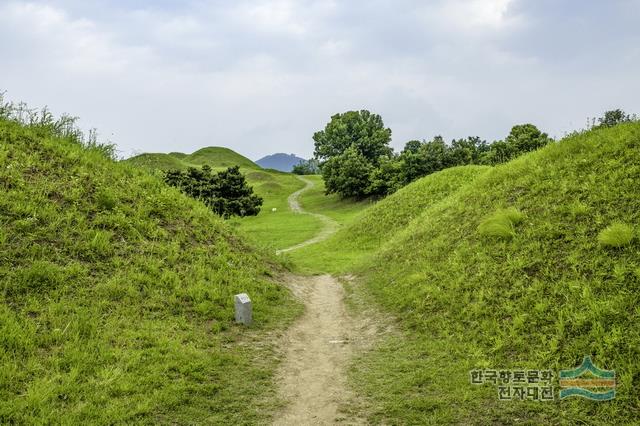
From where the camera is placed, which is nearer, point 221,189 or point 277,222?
point 277,222

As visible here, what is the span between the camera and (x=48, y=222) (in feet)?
38.7

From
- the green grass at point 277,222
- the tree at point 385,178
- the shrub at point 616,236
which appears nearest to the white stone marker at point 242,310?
the green grass at point 277,222

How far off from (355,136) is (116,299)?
7444 cm

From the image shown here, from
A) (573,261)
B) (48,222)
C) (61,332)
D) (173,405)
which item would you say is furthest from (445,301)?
(48,222)

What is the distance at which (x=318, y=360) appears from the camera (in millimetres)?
9852

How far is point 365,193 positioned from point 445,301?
50.7 meters

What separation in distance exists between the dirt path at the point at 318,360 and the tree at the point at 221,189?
105 feet

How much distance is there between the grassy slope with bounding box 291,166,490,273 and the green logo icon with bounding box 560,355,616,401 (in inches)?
634

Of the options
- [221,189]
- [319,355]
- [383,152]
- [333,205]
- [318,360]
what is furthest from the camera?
[383,152]

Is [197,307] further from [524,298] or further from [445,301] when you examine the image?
[524,298]

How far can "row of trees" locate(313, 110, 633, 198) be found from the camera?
51.4 m

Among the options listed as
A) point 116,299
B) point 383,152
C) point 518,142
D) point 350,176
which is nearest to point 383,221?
Answer: point 116,299

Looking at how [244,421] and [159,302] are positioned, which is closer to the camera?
[244,421]

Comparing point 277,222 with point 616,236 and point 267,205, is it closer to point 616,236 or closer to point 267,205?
point 267,205
